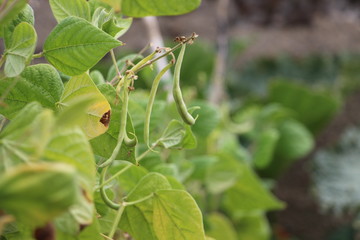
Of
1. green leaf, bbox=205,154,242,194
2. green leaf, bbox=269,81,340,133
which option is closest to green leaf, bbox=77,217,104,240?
green leaf, bbox=205,154,242,194

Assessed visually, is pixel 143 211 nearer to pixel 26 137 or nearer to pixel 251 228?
pixel 26 137

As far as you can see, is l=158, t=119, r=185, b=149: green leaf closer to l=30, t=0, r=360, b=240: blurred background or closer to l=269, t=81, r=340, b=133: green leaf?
l=30, t=0, r=360, b=240: blurred background

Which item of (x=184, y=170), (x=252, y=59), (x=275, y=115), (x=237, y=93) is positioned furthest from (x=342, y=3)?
(x=184, y=170)

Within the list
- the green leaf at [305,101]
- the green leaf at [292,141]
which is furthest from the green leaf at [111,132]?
the green leaf at [305,101]

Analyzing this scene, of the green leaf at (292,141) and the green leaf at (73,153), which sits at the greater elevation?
the green leaf at (73,153)

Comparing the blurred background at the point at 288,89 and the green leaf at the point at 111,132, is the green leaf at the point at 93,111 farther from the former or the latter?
the blurred background at the point at 288,89

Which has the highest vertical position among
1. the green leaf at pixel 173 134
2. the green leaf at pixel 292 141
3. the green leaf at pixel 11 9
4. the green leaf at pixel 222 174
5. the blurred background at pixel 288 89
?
the green leaf at pixel 11 9

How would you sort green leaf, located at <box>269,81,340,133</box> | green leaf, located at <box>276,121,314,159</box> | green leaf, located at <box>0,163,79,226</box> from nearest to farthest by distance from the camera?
green leaf, located at <box>0,163,79,226</box>, green leaf, located at <box>276,121,314,159</box>, green leaf, located at <box>269,81,340,133</box>

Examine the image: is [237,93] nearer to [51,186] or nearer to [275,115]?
[275,115]
